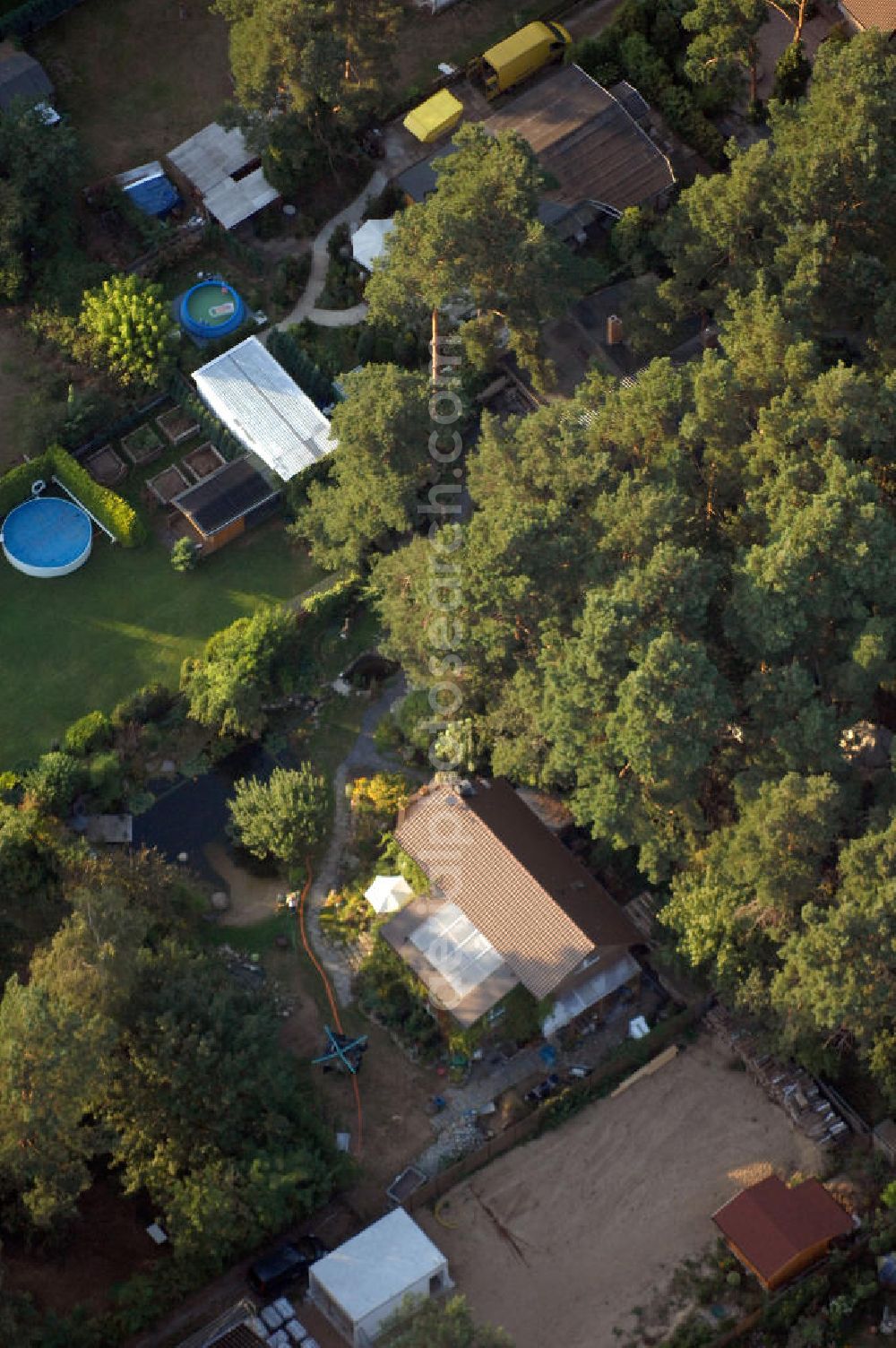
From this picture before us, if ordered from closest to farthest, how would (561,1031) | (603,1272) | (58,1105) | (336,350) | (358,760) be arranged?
(58,1105) < (603,1272) < (561,1031) < (358,760) < (336,350)

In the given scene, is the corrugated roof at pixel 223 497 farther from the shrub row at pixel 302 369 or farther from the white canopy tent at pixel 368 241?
the white canopy tent at pixel 368 241

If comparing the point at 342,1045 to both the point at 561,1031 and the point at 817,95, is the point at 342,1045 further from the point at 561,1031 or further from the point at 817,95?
the point at 817,95

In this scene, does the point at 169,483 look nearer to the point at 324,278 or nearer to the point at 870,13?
the point at 324,278

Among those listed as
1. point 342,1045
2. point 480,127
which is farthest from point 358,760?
point 480,127

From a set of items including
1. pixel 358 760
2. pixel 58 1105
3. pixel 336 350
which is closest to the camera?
pixel 58 1105

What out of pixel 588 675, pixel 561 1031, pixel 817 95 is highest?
pixel 817 95

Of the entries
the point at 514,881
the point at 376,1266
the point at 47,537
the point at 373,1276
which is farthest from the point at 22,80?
the point at 373,1276

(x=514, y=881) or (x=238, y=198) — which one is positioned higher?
(x=238, y=198)
